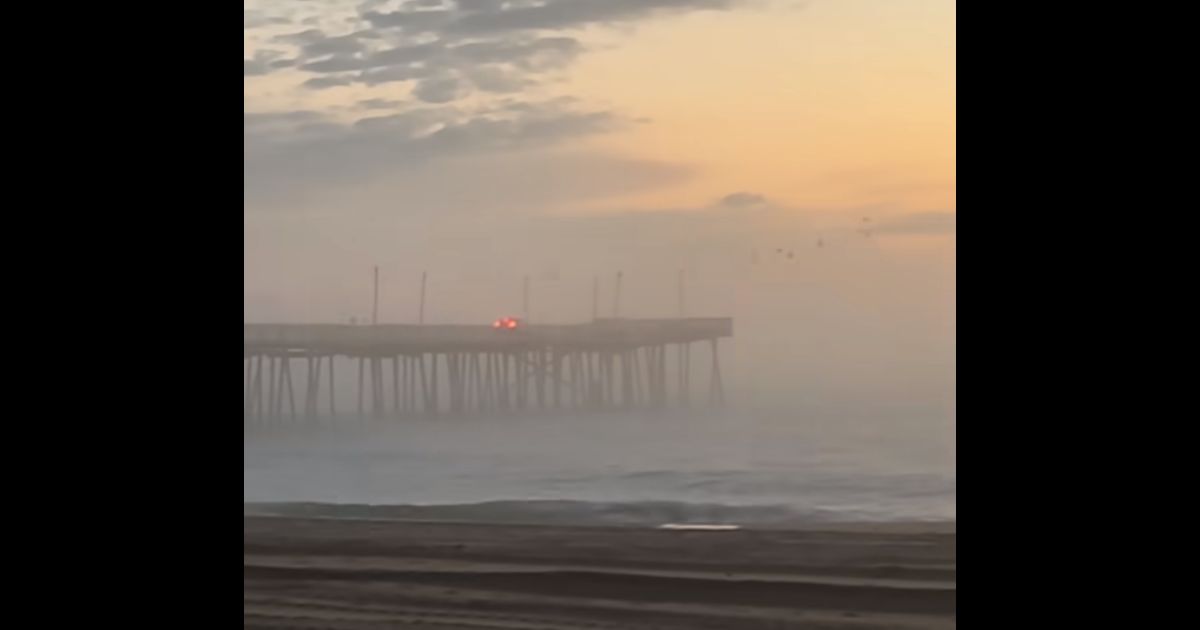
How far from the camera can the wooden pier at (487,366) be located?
12875 millimetres

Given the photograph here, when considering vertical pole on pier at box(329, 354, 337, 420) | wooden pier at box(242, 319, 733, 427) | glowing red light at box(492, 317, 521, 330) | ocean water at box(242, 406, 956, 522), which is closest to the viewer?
ocean water at box(242, 406, 956, 522)

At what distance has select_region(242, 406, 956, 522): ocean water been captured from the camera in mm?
8984

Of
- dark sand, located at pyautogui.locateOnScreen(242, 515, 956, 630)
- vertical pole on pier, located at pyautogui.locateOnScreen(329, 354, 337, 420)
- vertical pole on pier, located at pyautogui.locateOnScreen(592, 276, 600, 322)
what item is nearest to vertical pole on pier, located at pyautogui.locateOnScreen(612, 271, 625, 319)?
vertical pole on pier, located at pyautogui.locateOnScreen(592, 276, 600, 322)

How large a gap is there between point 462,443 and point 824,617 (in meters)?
8.17

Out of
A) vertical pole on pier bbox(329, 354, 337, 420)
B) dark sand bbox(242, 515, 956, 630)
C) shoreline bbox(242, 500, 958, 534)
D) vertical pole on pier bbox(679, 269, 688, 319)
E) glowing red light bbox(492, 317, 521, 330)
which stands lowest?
shoreline bbox(242, 500, 958, 534)

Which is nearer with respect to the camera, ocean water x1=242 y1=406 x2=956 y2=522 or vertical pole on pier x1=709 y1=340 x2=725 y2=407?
ocean water x1=242 y1=406 x2=956 y2=522

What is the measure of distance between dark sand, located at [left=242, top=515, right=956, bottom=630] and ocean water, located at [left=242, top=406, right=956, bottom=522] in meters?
1.92

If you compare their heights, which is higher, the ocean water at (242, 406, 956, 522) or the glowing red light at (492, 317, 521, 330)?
the glowing red light at (492, 317, 521, 330)

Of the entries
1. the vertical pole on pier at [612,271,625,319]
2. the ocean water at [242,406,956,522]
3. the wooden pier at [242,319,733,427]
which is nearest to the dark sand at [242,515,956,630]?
the ocean water at [242,406,956,522]

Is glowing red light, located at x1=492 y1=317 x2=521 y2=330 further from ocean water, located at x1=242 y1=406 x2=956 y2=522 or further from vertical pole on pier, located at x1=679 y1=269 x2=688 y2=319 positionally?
vertical pole on pier, located at x1=679 y1=269 x2=688 y2=319

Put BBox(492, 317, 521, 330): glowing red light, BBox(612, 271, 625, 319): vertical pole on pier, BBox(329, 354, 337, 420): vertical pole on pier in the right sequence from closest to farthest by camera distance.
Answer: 1. BBox(612, 271, 625, 319): vertical pole on pier
2. BBox(329, 354, 337, 420): vertical pole on pier
3. BBox(492, 317, 521, 330): glowing red light

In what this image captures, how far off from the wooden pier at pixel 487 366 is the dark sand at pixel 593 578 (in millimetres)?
6136

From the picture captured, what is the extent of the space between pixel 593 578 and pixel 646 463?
19.8ft
